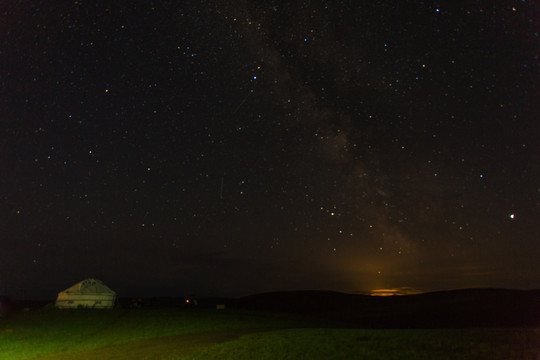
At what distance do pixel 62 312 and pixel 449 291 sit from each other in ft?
207

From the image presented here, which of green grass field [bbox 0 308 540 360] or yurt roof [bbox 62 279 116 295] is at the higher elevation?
yurt roof [bbox 62 279 116 295]

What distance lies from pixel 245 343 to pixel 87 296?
113 ft

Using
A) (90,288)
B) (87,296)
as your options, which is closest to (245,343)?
(87,296)

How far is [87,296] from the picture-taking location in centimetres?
4541

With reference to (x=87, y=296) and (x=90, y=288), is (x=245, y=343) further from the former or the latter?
(x=90, y=288)

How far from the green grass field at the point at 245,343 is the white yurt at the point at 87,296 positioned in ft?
49.9

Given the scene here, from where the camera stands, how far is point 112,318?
34.1 metres

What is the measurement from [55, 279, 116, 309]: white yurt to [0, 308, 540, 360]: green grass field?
15218 mm

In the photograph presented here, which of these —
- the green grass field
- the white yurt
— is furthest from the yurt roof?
the green grass field

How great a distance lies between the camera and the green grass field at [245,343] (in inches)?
559

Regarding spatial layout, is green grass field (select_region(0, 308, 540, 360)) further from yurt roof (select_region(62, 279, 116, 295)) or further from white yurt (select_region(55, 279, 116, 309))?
yurt roof (select_region(62, 279, 116, 295))

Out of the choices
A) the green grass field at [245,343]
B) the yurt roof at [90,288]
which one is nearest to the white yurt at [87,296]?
the yurt roof at [90,288]

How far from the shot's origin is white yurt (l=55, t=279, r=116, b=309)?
44.4 metres

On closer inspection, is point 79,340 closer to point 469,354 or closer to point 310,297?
point 469,354
